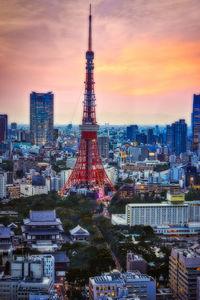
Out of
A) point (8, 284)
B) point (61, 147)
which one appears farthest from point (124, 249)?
point (61, 147)

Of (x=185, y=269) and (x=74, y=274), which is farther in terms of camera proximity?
(x=74, y=274)

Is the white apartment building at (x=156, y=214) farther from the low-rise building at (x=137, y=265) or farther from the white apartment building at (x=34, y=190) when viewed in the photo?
the white apartment building at (x=34, y=190)

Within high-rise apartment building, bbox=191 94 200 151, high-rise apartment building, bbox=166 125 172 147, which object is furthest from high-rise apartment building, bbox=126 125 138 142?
high-rise apartment building, bbox=191 94 200 151

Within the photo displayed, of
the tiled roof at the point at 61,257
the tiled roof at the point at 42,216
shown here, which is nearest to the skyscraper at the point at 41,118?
the tiled roof at the point at 42,216

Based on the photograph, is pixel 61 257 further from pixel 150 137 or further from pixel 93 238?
pixel 150 137

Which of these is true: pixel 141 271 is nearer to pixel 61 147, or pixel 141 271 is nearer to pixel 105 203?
pixel 105 203

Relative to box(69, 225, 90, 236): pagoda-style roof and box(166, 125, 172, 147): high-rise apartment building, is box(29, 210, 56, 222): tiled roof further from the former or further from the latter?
box(166, 125, 172, 147): high-rise apartment building
